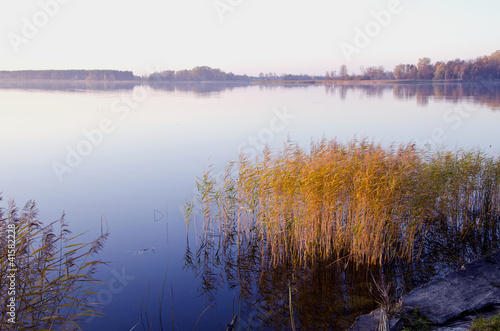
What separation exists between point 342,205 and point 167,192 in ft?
22.1

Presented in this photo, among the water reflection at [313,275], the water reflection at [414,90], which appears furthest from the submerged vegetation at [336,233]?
the water reflection at [414,90]

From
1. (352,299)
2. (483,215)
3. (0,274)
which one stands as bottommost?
(352,299)

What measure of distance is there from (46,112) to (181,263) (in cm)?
2975

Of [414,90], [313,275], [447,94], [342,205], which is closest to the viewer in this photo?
[313,275]

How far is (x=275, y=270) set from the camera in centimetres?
779

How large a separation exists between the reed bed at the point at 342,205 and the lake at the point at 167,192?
1.78ft

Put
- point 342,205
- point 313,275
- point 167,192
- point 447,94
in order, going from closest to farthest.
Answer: point 313,275, point 342,205, point 167,192, point 447,94

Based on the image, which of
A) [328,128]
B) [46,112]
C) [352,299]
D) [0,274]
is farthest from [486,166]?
[46,112]

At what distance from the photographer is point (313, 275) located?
24.7 feet

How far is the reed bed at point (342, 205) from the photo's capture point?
7.84 metres

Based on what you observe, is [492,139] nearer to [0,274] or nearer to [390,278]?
[390,278]

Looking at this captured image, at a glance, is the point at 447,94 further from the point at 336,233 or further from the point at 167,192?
the point at 336,233

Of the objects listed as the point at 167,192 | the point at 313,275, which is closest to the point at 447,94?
the point at 167,192

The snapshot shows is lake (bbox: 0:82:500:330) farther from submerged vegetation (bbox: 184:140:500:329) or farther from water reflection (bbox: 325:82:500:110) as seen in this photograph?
water reflection (bbox: 325:82:500:110)
